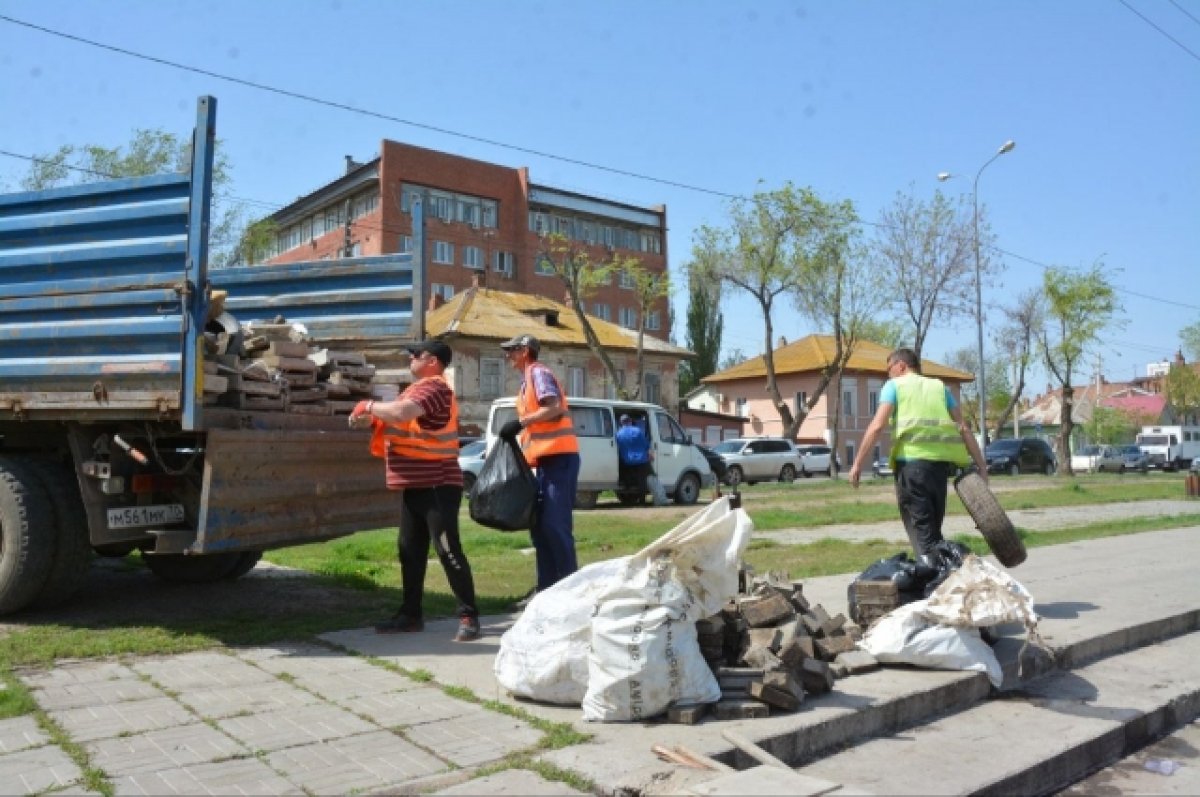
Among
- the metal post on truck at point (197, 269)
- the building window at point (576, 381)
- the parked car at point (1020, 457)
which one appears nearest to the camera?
the metal post on truck at point (197, 269)

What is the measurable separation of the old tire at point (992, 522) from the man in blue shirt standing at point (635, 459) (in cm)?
1277

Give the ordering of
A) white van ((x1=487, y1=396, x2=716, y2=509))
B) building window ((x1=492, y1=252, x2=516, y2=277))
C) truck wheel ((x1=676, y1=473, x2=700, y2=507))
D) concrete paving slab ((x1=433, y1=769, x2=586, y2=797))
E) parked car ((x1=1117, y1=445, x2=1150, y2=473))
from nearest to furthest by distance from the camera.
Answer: concrete paving slab ((x1=433, y1=769, x2=586, y2=797)) → white van ((x1=487, y1=396, x2=716, y2=509)) → truck wheel ((x1=676, y1=473, x2=700, y2=507)) → parked car ((x1=1117, y1=445, x2=1150, y2=473)) → building window ((x1=492, y1=252, x2=516, y2=277))

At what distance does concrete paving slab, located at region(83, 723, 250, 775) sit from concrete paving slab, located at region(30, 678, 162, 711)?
60 centimetres

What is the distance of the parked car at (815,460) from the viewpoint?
136 ft

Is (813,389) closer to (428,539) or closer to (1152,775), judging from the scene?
(428,539)

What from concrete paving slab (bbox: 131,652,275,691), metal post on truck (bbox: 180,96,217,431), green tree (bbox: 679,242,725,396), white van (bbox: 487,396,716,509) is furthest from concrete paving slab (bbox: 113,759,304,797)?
green tree (bbox: 679,242,725,396)

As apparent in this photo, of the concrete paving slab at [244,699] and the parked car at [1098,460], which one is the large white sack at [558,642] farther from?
the parked car at [1098,460]

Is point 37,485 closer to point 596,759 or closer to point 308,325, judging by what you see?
point 308,325

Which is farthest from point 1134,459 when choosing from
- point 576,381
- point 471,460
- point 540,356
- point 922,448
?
point 922,448

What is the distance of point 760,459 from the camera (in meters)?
35.0

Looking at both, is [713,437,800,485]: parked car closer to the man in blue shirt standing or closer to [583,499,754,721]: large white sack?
the man in blue shirt standing

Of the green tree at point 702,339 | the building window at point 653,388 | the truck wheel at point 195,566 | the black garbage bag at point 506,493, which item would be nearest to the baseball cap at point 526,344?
the black garbage bag at point 506,493

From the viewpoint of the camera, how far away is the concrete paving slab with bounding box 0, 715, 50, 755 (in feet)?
12.0

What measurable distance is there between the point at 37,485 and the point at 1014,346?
4956 centimetres
